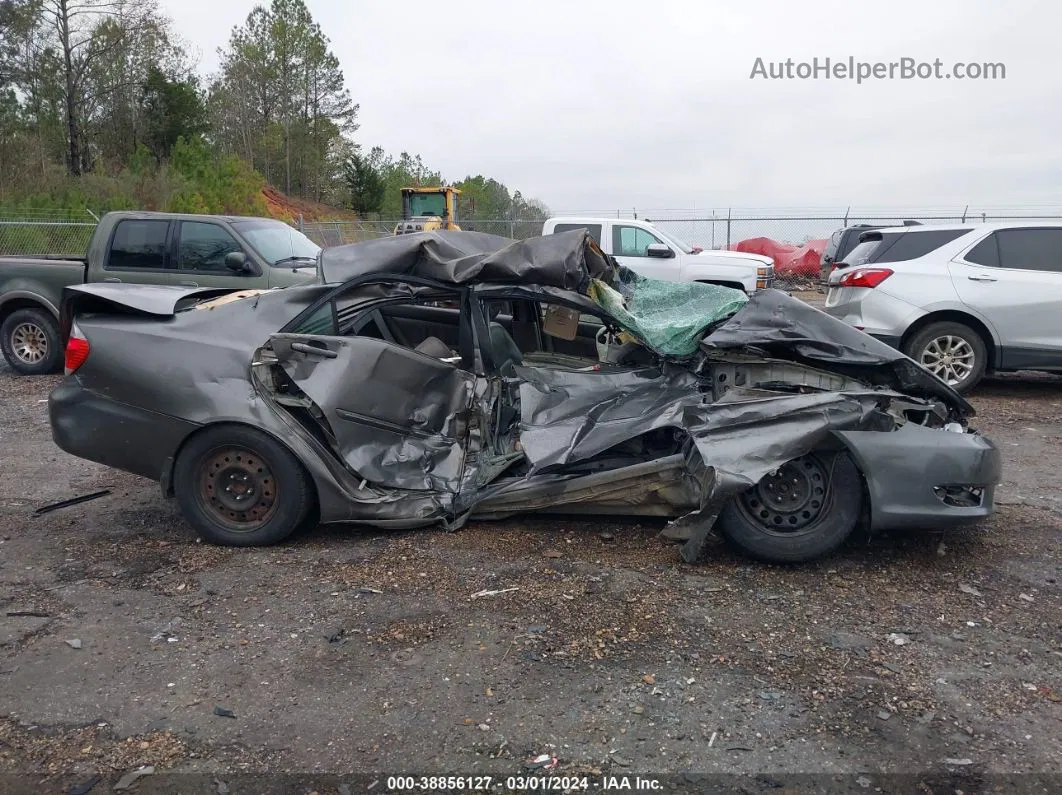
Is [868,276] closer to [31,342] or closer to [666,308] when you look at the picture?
[666,308]

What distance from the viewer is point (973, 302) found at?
831 cm

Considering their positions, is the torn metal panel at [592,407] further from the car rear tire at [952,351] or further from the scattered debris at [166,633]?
the car rear tire at [952,351]

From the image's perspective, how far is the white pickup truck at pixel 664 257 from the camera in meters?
13.3

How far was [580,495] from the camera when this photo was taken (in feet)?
14.7

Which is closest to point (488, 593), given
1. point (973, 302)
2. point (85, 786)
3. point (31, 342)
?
point (85, 786)

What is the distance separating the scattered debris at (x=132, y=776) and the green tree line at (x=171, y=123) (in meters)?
24.5

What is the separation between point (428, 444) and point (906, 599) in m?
2.57

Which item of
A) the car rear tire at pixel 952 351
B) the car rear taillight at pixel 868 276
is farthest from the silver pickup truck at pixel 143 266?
the car rear tire at pixel 952 351

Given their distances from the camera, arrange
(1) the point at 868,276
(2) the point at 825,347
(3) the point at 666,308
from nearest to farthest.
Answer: (2) the point at 825,347
(3) the point at 666,308
(1) the point at 868,276

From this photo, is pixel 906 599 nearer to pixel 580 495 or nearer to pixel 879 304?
pixel 580 495

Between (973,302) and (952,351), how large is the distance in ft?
1.68

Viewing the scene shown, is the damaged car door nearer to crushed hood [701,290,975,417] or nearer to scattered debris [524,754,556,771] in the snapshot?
crushed hood [701,290,975,417]

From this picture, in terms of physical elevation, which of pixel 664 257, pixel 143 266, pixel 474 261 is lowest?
pixel 474 261

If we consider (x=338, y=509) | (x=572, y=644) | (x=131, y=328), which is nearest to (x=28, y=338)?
→ (x=131, y=328)
